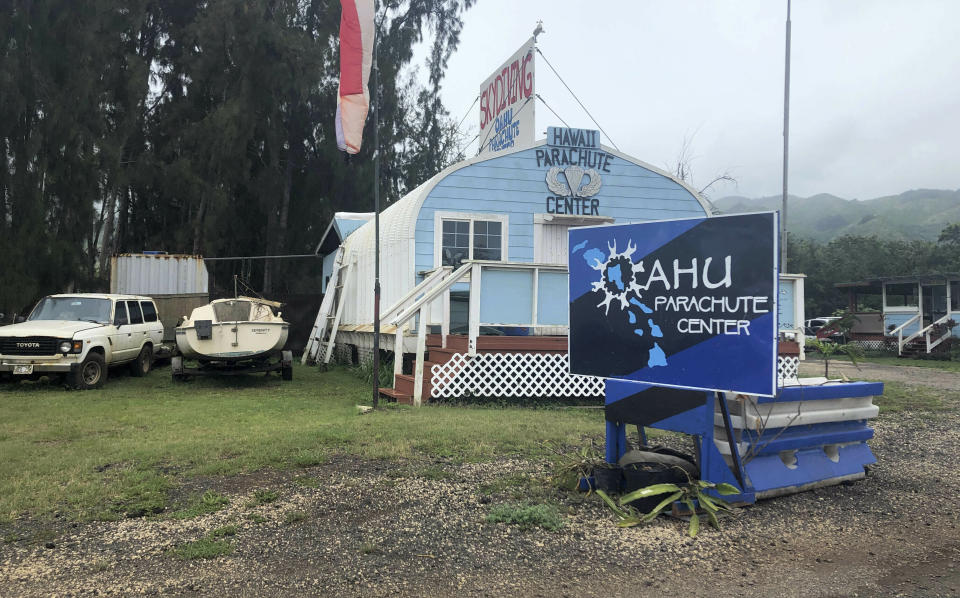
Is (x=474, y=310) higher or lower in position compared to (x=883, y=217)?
lower

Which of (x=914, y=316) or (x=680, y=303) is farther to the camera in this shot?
(x=914, y=316)

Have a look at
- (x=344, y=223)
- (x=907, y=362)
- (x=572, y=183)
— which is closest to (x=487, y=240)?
(x=572, y=183)

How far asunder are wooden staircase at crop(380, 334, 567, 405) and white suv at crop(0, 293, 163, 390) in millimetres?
5635

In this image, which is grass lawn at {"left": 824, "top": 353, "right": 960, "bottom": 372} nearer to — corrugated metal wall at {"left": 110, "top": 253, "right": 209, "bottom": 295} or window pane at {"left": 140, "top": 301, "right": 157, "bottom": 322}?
window pane at {"left": 140, "top": 301, "right": 157, "bottom": 322}

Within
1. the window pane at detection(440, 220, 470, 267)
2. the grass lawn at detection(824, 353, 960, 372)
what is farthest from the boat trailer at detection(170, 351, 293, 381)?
the grass lawn at detection(824, 353, 960, 372)

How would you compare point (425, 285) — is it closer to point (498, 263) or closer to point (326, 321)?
point (498, 263)

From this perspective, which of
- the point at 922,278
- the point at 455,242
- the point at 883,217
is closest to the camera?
the point at 455,242

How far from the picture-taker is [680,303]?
16.8 ft

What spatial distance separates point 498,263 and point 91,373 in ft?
25.3

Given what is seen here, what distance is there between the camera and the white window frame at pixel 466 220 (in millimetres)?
13203

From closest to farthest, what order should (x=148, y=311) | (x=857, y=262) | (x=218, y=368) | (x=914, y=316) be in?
(x=218, y=368)
(x=148, y=311)
(x=914, y=316)
(x=857, y=262)

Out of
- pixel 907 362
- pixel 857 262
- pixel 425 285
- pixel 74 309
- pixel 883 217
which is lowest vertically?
pixel 907 362

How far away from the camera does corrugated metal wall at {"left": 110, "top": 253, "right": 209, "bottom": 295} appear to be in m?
18.5

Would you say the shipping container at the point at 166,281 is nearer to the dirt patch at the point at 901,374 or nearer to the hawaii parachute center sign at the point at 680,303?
the hawaii parachute center sign at the point at 680,303
